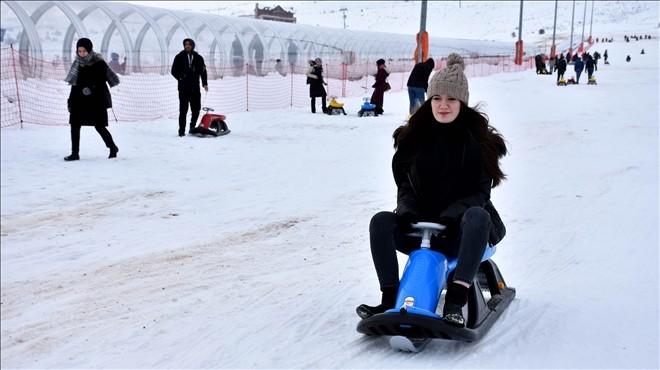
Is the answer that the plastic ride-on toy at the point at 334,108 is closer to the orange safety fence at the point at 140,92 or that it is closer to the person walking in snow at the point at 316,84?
the person walking in snow at the point at 316,84

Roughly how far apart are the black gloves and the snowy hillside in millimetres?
526

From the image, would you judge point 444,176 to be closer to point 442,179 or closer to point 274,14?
point 442,179

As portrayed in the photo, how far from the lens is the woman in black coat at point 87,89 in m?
7.97

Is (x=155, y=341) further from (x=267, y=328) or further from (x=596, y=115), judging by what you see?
(x=596, y=115)

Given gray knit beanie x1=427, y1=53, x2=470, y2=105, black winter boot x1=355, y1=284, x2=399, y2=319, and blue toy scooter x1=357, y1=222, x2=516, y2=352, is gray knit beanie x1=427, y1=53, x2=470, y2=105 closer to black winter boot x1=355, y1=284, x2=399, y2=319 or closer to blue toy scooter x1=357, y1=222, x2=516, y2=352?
blue toy scooter x1=357, y1=222, x2=516, y2=352

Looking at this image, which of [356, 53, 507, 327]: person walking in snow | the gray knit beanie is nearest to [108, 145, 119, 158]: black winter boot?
[356, 53, 507, 327]: person walking in snow

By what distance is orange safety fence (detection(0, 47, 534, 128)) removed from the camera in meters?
12.5

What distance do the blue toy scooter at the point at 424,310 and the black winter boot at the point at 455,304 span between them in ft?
0.09

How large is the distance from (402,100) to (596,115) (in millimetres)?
7421

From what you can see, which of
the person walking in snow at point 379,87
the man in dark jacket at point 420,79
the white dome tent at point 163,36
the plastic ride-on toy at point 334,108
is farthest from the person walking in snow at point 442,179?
the white dome tent at point 163,36

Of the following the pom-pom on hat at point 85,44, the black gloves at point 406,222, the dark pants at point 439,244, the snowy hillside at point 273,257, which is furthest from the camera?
the pom-pom on hat at point 85,44

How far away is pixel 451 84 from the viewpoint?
9.92ft

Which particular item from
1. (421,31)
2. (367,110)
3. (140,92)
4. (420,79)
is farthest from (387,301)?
(140,92)

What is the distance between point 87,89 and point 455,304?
669 cm
